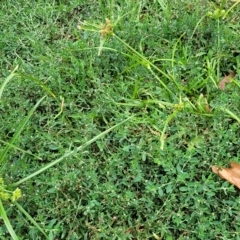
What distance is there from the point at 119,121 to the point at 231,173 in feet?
1.85

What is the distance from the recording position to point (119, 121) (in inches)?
92.0

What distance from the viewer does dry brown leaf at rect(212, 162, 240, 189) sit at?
2.14m

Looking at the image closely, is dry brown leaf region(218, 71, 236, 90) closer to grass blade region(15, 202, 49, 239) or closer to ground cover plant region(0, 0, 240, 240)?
ground cover plant region(0, 0, 240, 240)

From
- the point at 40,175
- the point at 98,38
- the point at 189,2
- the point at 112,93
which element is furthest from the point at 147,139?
the point at 189,2

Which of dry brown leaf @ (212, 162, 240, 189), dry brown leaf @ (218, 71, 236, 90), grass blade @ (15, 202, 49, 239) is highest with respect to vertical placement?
dry brown leaf @ (218, 71, 236, 90)

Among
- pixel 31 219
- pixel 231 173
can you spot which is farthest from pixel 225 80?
pixel 31 219

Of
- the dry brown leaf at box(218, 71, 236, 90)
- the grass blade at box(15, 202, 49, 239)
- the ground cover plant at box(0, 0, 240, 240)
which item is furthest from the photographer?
the dry brown leaf at box(218, 71, 236, 90)

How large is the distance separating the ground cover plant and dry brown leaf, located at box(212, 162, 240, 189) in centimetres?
2

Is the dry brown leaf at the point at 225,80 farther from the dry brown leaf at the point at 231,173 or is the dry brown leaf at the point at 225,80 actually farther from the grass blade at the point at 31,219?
the grass blade at the point at 31,219

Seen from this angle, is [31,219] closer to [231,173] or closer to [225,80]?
[231,173]

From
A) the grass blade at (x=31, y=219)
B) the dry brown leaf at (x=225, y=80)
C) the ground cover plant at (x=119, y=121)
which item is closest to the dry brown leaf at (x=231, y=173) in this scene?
the ground cover plant at (x=119, y=121)

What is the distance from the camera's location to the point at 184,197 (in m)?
2.12

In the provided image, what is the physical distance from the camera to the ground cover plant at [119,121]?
6.93 feet

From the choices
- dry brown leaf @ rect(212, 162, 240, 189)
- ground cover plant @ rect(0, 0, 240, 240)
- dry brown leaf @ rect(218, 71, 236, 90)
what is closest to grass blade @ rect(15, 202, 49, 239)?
ground cover plant @ rect(0, 0, 240, 240)
